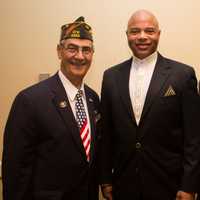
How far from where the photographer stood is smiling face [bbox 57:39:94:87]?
195 centimetres

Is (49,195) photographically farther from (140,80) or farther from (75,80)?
(140,80)

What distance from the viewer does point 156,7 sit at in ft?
8.18

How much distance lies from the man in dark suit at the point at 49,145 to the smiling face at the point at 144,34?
0.33 meters

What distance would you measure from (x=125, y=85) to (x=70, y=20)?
827 millimetres

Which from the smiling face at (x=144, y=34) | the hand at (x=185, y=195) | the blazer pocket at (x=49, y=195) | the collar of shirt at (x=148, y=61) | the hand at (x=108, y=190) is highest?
the smiling face at (x=144, y=34)

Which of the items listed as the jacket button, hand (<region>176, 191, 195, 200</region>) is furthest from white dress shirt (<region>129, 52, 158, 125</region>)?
hand (<region>176, 191, 195, 200</region>)

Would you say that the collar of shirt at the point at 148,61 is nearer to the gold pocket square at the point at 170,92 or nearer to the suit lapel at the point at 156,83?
the suit lapel at the point at 156,83

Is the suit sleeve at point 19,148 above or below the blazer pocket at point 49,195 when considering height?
above

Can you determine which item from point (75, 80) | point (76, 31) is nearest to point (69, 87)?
point (75, 80)

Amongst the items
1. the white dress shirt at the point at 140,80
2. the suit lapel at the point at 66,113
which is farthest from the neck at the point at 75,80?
the white dress shirt at the point at 140,80

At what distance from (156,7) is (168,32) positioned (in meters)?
0.20


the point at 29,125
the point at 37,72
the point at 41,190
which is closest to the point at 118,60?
the point at 37,72

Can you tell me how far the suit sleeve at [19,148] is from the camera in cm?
182

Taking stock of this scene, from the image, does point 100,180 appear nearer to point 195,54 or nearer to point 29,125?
point 29,125
